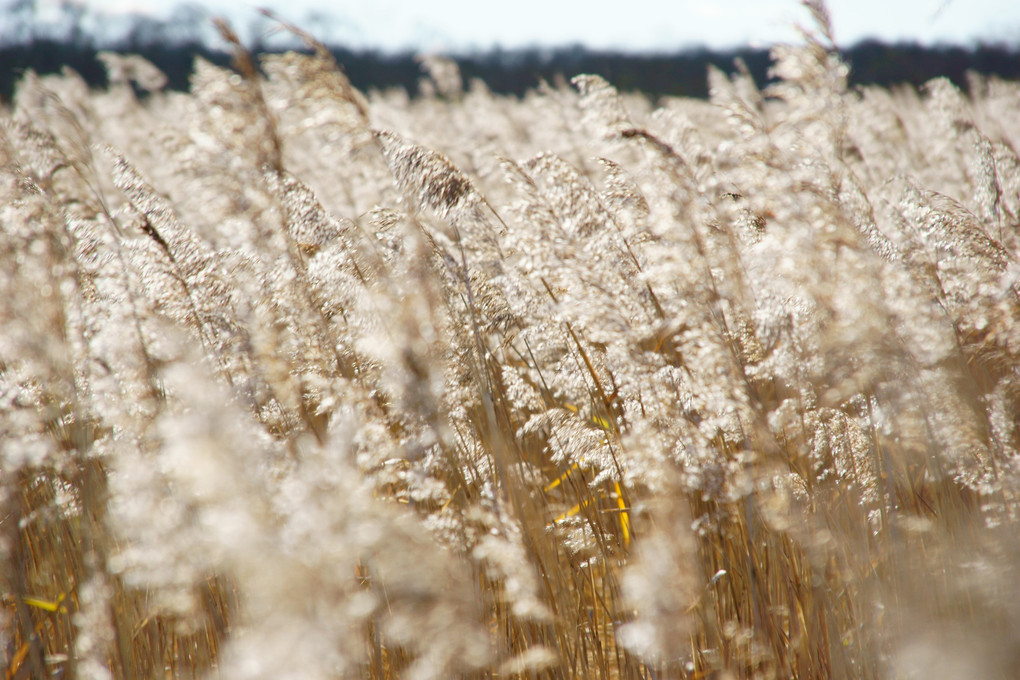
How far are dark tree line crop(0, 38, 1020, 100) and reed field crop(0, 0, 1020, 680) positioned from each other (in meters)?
15.8

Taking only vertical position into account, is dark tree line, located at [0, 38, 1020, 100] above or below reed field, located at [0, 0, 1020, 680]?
above

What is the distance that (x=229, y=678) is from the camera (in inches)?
29.3

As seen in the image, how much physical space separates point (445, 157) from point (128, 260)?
104cm

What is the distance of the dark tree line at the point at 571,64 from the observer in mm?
17922

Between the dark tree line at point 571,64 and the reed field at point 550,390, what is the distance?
52.0ft

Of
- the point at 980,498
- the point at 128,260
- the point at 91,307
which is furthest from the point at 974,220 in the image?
the point at 91,307

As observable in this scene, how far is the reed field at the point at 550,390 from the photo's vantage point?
1326 mm

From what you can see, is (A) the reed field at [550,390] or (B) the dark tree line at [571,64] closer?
(A) the reed field at [550,390]

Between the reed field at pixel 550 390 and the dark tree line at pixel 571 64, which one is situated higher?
the dark tree line at pixel 571 64

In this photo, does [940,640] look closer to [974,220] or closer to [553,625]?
[553,625]

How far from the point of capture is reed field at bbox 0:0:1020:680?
4.35 feet

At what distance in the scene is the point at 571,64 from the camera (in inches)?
925

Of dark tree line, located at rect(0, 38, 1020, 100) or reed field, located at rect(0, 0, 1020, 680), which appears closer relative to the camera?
reed field, located at rect(0, 0, 1020, 680)

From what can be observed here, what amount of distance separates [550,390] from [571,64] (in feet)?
77.4
